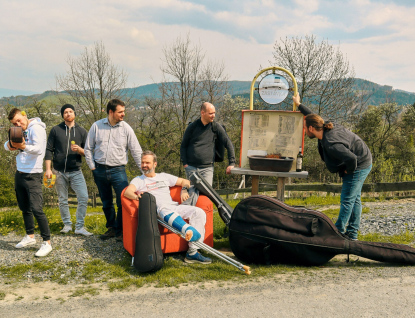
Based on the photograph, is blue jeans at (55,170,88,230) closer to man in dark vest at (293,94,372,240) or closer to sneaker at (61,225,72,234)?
sneaker at (61,225,72,234)

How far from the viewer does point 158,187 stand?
14.7 ft

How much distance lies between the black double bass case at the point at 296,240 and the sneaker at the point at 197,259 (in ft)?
1.51

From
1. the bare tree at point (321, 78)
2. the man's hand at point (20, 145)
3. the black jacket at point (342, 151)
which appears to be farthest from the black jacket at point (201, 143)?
the bare tree at point (321, 78)

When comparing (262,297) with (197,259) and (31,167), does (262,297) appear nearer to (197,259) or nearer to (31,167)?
(197,259)

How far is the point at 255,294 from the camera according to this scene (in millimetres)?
3262

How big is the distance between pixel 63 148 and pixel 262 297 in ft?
12.3

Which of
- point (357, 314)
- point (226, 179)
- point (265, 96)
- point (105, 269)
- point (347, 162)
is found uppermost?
point (265, 96)

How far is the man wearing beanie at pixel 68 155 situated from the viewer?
5.21m

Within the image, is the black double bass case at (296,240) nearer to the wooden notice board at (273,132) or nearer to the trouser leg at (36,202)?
the wooden notice board at (273,132)

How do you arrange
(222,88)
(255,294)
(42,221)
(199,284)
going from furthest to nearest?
1. (222,88)
2. (42,221)
3. (199,284)
4. (255,294)

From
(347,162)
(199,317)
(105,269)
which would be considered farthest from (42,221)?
(347,162)

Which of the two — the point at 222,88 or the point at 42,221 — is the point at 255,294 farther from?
the point at 222,88

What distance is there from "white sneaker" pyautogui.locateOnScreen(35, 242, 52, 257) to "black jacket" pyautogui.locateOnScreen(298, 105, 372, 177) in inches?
155

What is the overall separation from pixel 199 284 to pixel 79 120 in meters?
19.5
